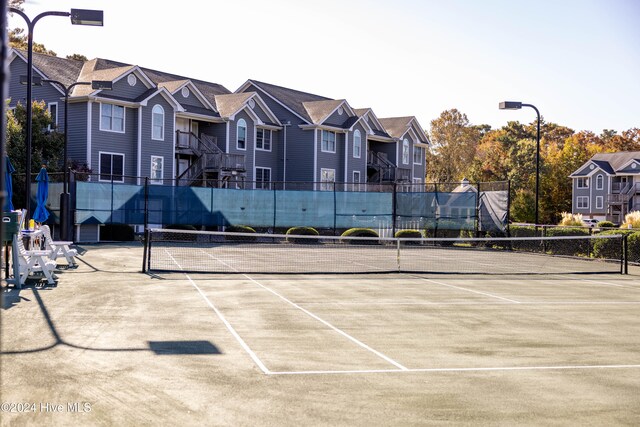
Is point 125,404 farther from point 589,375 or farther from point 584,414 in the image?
point 589,375

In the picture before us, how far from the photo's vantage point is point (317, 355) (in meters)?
8.96

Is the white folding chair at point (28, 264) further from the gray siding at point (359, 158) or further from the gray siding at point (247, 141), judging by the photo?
the gray siding at point (359, 158)

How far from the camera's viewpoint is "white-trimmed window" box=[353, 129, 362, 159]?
2235 inches

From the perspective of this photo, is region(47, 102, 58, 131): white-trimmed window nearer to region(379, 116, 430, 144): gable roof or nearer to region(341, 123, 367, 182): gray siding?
region(341, 123, 367, 182): gray siding

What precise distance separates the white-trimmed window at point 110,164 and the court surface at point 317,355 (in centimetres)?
2553

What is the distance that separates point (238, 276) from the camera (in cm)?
1883

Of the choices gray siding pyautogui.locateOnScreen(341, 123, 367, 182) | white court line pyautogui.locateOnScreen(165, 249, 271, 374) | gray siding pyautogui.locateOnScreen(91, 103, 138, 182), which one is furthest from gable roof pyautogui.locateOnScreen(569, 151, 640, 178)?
white court line pyautogui.locateOnScreen(165, 249, 271, 374)

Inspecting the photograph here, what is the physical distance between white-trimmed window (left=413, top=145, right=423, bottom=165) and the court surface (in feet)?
162

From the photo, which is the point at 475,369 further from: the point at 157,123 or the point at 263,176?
the point at 263,176

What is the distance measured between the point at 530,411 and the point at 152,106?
1544 inches

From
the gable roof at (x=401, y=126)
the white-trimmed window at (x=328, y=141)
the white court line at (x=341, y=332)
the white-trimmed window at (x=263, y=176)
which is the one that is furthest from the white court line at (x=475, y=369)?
the gable roof at (x=401, y=126)

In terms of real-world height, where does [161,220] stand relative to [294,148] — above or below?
below

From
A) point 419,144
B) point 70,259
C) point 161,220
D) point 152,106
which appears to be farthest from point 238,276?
point 419,144

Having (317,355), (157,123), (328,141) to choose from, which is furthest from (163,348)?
(328,141)
